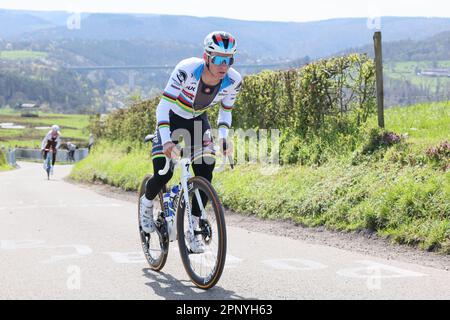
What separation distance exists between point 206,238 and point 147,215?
151cm

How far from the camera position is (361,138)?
1228 centimetres

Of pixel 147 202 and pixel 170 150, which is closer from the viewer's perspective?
pixel 170 150

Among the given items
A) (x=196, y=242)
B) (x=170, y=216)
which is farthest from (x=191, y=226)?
(x=170, y=216)

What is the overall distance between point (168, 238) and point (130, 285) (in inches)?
31.8

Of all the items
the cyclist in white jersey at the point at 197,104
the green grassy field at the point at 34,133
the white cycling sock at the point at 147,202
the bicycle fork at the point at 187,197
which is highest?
the cyclist in white jersey at the point at 197,104

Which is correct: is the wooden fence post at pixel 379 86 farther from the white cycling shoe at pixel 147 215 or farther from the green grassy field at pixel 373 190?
the white cycling shoe at pixel 147 215

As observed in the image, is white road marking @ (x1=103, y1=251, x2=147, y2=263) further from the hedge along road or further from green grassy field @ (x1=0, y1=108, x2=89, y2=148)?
green grassy field @ (x1=0, y1=108, x2=89, y2=148)

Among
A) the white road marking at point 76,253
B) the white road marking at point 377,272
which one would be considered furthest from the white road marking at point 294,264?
the white road marking at point 76,253

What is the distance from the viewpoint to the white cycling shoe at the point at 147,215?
7.25m

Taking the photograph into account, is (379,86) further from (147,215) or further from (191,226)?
(191,226)

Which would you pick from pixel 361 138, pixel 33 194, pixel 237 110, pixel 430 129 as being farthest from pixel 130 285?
pixel 33 194

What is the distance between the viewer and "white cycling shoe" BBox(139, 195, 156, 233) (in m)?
7.25

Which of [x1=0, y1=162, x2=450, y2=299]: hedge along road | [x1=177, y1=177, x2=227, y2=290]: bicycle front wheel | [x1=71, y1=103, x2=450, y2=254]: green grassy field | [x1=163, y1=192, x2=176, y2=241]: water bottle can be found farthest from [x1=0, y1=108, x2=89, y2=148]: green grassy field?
[x1=177, y1=177, x2=227, y2=290]: bicycle front wheel

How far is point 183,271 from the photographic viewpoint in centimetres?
700
